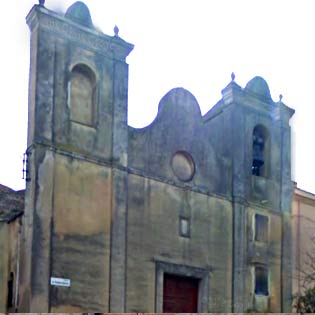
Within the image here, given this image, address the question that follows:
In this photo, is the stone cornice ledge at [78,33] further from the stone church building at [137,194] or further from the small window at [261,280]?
the small window at [261,280]

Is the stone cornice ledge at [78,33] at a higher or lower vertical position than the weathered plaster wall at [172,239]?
higher

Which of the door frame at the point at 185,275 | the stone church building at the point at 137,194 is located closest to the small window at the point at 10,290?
the stone church building at the point at 137,194

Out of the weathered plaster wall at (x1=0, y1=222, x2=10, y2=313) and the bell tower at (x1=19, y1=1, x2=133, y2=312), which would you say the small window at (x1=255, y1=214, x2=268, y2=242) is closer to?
the bell tower at (x1=19, y1=1, x2=133, y2=312)

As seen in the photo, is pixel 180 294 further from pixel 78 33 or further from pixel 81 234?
pixel 78 33

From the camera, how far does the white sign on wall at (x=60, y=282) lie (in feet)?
65.9

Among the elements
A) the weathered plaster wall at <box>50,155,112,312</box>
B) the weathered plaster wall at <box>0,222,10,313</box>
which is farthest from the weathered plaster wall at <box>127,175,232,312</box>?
the weathered plaster wall at <box>0,222,10,313</box>

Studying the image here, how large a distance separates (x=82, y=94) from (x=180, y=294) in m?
6.46

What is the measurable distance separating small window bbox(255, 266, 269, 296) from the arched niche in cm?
753

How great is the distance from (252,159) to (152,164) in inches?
180

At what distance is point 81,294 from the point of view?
20688 mm

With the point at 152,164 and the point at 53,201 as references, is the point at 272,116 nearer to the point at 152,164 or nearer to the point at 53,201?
the point at 152,164

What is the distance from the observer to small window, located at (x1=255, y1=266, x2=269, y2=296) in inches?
995

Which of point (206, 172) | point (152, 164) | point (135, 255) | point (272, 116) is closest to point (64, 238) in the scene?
point (135, 255)

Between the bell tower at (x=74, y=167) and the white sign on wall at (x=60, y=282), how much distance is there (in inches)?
1.0
